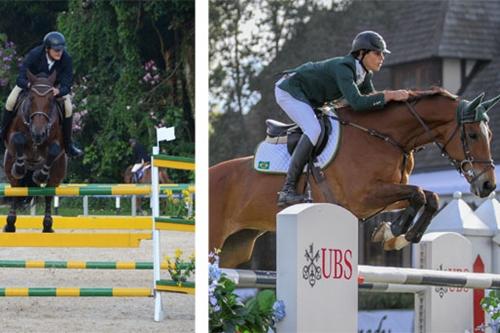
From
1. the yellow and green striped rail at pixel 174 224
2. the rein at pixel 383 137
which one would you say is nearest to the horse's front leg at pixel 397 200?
the rein at pixel 383 137

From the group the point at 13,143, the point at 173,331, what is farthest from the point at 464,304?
the point at 13,143

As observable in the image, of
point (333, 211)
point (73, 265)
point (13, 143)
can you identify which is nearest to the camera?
point (333, 211)

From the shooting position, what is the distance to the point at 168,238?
21.0 ft

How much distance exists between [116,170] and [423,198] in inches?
75.6

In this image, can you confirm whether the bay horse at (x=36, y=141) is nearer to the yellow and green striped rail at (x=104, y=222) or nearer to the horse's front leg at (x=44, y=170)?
the horse's front leg at (x=44, y=170)

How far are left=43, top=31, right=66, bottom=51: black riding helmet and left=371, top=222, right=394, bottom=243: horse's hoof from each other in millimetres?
1895

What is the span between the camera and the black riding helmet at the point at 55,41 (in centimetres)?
481

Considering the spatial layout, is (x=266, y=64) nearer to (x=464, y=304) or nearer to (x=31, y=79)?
(x=31, y=79)

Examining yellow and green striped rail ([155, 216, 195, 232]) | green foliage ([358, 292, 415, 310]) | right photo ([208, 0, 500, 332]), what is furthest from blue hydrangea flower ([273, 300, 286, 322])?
green foliage ([358, 292, 415, 310])

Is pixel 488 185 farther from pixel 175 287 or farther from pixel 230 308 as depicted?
pixel 175 287

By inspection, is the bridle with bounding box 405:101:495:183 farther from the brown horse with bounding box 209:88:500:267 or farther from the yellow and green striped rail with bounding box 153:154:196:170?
the yellow and green striped rail with bounding box 153:154:196:170

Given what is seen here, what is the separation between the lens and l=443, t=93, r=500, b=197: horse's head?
11.1 ft

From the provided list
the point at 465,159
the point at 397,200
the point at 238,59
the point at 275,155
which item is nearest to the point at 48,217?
the point at 275,155

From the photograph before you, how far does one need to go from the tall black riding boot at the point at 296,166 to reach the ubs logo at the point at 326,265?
2.86 ft
